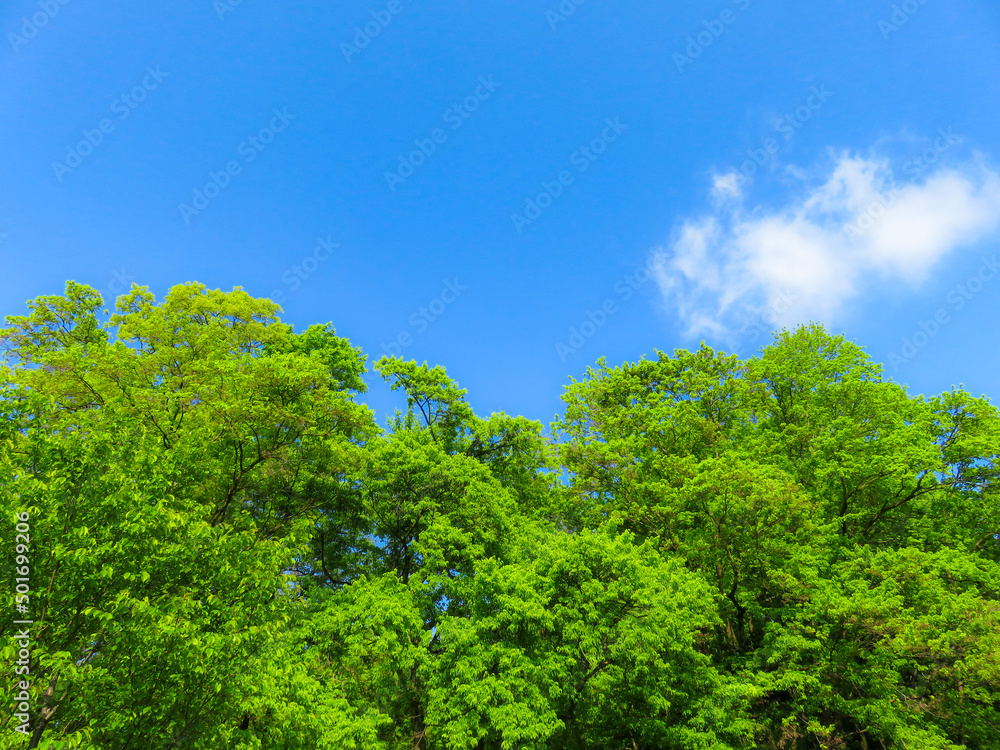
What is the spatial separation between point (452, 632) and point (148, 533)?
9.57m

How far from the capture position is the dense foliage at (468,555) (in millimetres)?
8289

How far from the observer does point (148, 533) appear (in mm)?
8672

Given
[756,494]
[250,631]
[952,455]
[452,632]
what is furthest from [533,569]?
[952,455]

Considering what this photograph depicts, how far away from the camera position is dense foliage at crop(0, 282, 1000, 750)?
8.29 m

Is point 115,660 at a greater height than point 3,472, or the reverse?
point 3,472

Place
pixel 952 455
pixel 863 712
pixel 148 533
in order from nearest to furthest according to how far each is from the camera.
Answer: pixel 148 533 → pixel 863 712 → pixel 952 455

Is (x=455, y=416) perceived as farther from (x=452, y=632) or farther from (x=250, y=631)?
(x=250, y=631)

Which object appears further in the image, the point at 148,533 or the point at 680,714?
the point at 680,714

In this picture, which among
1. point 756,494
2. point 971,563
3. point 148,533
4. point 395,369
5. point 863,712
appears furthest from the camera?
point 395,369

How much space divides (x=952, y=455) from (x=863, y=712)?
10.7 metres

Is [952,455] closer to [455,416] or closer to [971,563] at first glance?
[971,563]

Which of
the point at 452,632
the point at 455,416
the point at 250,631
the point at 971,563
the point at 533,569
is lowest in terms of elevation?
the point at 250,631

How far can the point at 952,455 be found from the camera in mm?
20672

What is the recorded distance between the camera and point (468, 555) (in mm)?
19547
